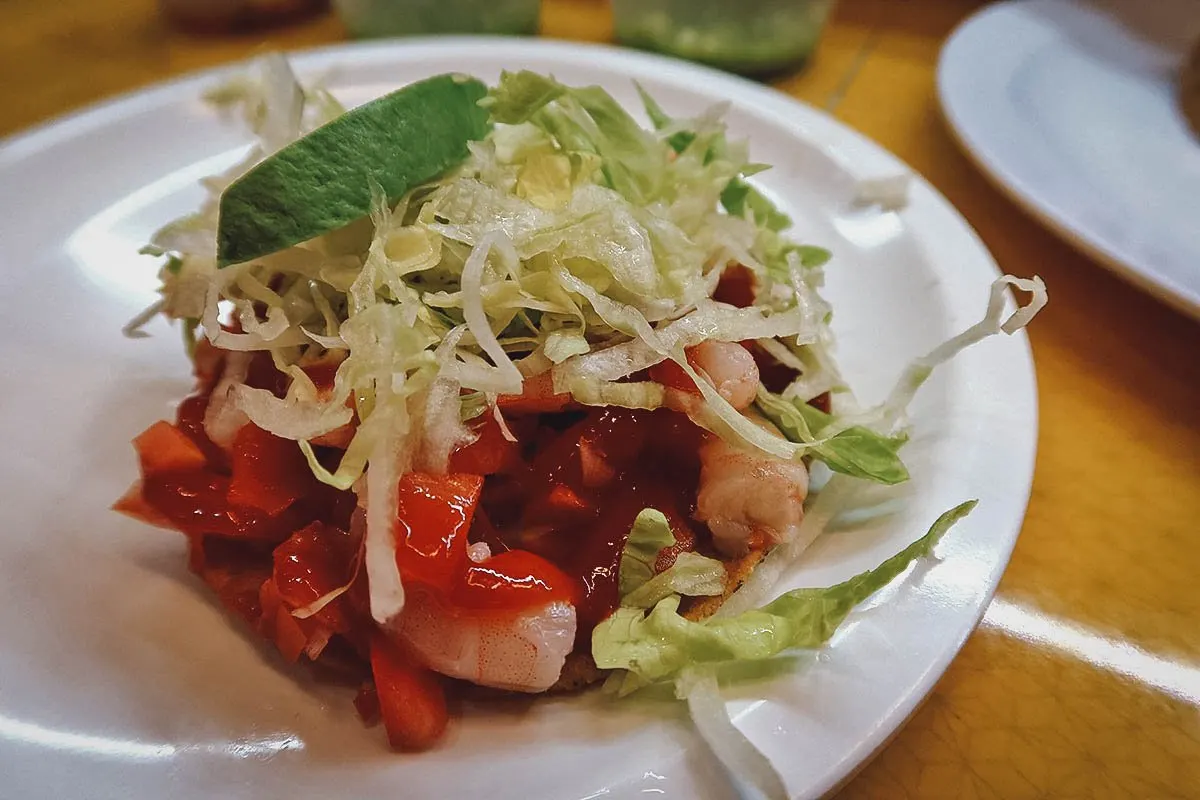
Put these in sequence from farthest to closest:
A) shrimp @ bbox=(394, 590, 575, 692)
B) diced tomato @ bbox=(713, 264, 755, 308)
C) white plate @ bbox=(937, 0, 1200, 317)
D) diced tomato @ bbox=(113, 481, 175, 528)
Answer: white plate @ bbox=(937, 0, 1200, 317) < diced tomato @ bbox=(713, 264, 755, 308) < diced tomato @ bbox=(113, 481, 175, 528) < shrimp @ bbox=(394, 590, 575, 692)

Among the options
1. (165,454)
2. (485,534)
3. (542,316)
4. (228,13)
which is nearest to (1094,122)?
(542,316)

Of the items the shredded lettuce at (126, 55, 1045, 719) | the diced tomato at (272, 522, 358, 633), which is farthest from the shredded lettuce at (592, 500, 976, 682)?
the diced tomato at (272, 522, 358, 633)

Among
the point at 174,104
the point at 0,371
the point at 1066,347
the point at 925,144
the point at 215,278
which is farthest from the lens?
the point at 925,144

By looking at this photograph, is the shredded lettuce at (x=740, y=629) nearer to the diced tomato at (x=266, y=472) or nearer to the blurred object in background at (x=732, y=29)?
the diced tomato at (x=266, y=472)

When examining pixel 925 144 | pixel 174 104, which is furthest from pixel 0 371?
pixel 925 144

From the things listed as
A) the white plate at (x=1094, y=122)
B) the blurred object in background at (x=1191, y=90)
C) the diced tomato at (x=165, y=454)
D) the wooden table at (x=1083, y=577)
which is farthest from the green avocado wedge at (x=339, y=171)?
the blurred object in background at (x=1191, y=90)

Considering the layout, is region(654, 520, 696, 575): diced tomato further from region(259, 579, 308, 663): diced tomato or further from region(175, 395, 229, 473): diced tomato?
region(175, 395, 229, 473): diced tomato

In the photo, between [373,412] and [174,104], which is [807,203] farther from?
[174,104]

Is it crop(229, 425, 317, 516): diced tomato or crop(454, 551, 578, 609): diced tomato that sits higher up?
crop(229, 425, 317, 516): diced tomato
